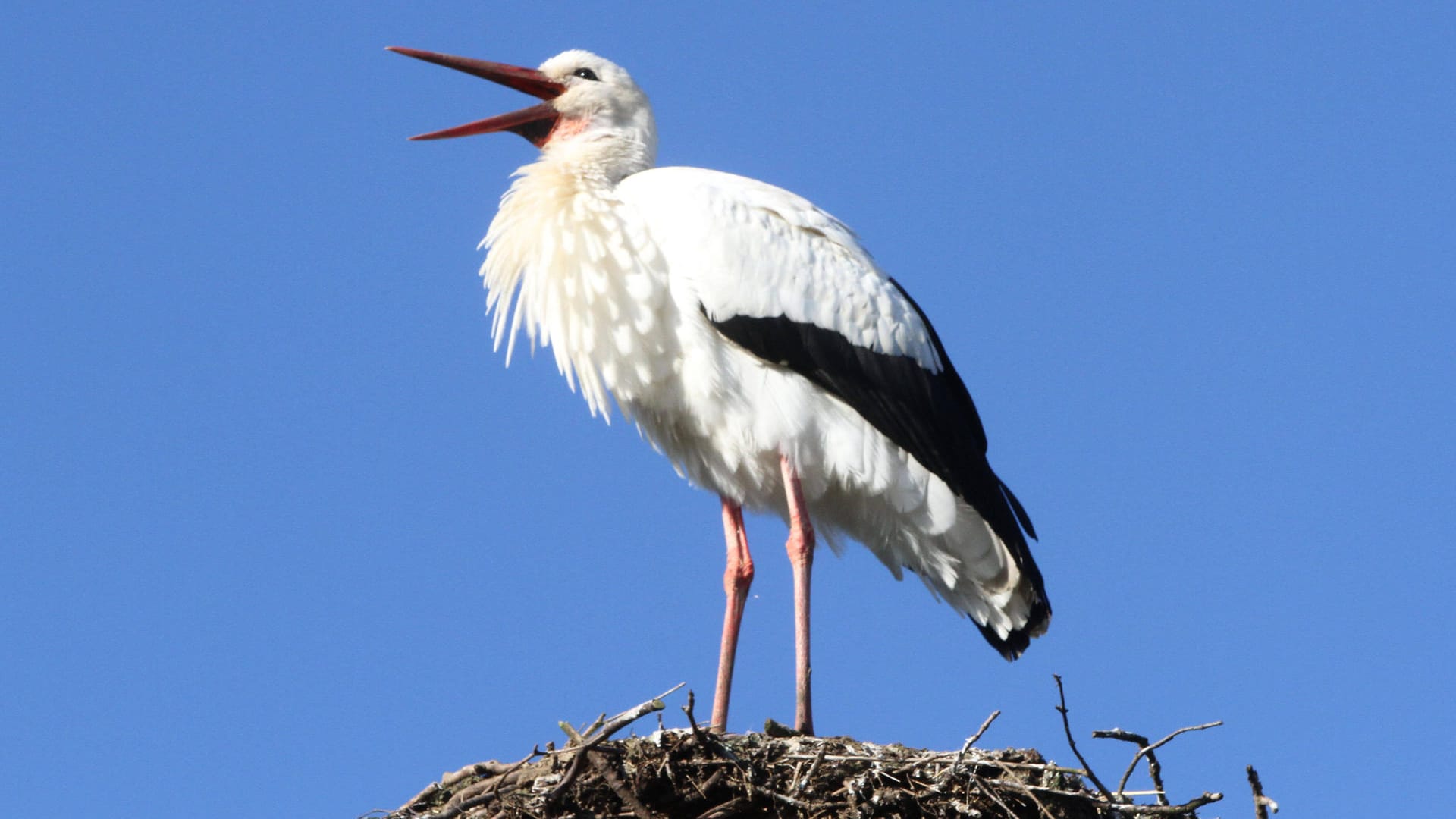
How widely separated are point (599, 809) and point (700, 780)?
320 mm

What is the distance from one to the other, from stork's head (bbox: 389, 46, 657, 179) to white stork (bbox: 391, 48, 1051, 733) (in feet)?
0.19

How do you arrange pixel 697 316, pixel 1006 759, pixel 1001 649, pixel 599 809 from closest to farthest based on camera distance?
pixel 599 809, pixel 1006 759, pixel 697 316, pixel 1001 649

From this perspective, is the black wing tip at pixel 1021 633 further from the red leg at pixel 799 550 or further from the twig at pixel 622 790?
the twig at pixel 622 790

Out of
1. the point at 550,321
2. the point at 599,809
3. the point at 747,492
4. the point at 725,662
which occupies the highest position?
the point at 550,321

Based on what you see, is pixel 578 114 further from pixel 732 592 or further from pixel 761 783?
pixel 761 783

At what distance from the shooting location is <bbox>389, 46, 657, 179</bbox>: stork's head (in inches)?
322

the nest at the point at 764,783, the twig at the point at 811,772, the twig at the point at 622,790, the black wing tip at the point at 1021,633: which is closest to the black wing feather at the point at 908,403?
the black wing tip at the point at 1021,633

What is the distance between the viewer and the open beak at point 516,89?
8531mm

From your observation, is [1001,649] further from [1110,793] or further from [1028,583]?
[1110,793]

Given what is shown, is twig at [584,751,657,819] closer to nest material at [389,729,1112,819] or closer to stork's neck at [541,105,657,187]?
nest material at [389,729,1112,819]

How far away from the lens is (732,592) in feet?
25.8

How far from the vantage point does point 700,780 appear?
19.4ft

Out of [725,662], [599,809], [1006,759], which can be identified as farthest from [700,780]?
[725,662]

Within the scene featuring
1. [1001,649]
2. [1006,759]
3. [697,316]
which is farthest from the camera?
[1001,649]
